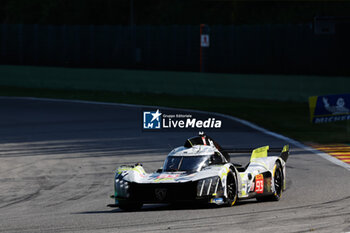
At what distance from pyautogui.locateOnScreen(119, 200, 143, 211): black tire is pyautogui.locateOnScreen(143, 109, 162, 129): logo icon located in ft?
8.13

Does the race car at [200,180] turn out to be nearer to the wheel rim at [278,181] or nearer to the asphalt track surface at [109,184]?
the wheel rim at [278,181]

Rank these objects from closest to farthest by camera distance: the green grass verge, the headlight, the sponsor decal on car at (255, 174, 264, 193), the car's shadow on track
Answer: the headlight
the car's shadow on track
the sponsor decal on car at (255, 174, 264, 193)
the green grass verge

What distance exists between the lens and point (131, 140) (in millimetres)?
23641

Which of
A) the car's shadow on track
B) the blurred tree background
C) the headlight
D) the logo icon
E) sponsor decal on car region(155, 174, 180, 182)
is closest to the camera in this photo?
the headlight

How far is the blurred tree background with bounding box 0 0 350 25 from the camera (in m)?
65.7

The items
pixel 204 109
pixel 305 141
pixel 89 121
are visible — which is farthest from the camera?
pixel 204 109

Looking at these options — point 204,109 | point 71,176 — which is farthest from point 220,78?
point 71,176

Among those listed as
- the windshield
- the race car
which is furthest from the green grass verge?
the windshield

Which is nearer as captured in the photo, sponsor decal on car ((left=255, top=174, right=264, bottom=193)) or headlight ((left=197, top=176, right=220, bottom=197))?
headlight ((left=197, top=176, right=220, bottom=197))

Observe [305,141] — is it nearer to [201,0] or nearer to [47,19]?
[201,0]

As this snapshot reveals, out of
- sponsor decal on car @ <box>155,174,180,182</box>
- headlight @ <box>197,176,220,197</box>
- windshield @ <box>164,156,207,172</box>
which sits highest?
windshield @ <box>164,156,207,172</box>

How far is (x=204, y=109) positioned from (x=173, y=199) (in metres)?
21.8

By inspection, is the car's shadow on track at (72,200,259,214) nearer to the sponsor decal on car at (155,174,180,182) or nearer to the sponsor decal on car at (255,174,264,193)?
the sponsor decal on car at (255,174,264,193)

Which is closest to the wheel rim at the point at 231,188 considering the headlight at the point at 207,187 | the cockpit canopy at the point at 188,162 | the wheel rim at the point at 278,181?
the headlight at the point at 207,187
